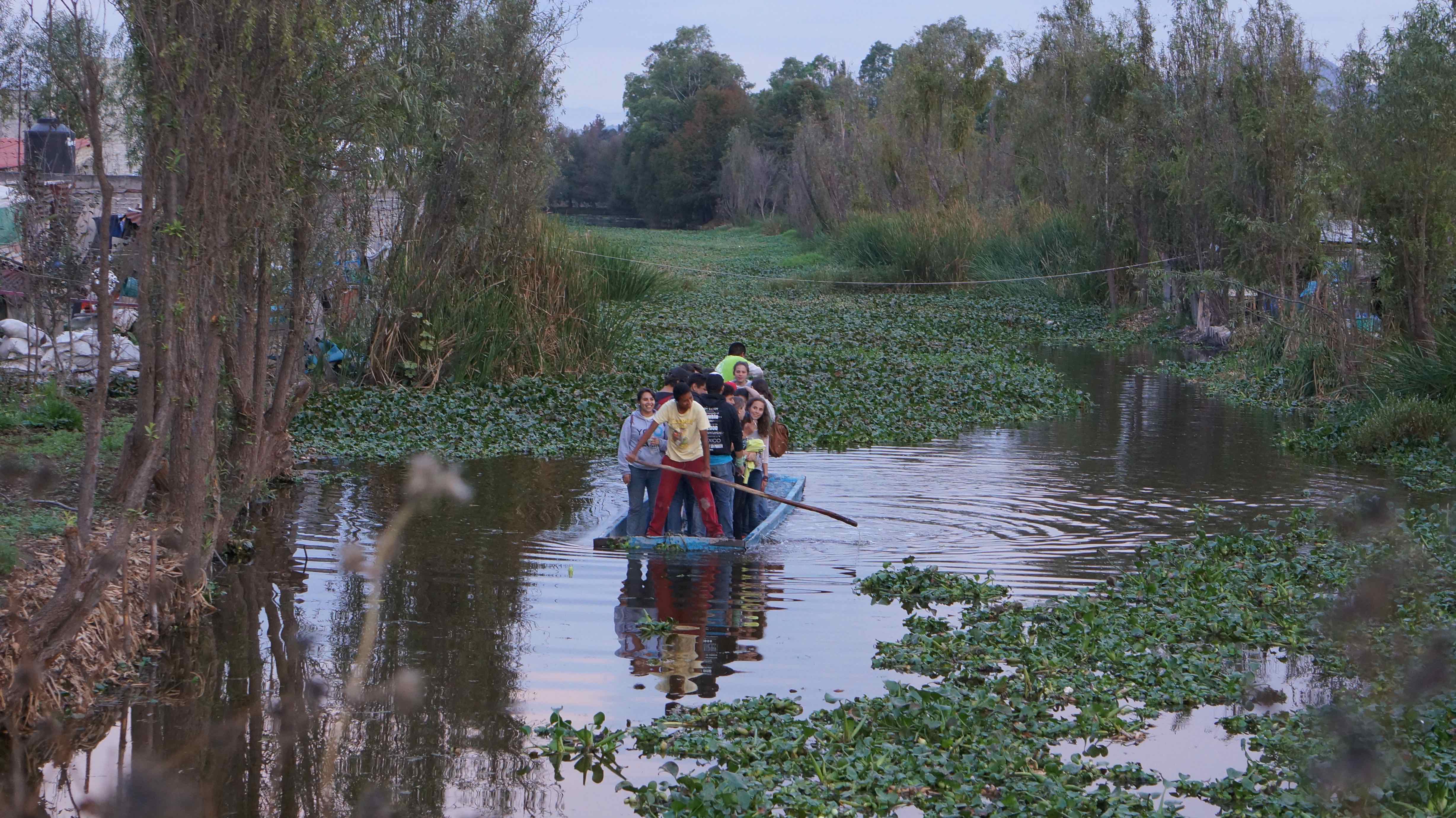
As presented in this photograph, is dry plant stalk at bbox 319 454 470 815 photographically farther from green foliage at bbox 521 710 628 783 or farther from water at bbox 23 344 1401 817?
green foliage at bbox 521 710 628 783

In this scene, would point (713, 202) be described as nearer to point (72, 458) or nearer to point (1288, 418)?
point (1288, 418)

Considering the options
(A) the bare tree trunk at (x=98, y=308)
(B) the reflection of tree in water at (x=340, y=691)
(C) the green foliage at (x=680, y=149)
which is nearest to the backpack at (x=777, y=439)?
(B) the reflection of tree in water at (x=340, y=691)

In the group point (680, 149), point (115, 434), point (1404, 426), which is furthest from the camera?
point (680, 149)

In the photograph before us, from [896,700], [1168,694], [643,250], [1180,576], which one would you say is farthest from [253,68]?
[643,250]

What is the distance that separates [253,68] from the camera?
8.44 m

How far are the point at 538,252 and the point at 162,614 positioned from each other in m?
12.7

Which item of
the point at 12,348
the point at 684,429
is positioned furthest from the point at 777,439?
the point at 12,348

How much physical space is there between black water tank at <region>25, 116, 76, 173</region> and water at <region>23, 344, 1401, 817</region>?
18.2 ft

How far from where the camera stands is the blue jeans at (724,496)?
38.9ft

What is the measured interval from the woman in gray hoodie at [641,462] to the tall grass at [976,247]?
2570 centimetres

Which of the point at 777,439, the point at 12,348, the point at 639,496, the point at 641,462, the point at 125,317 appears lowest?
the point at 639,496

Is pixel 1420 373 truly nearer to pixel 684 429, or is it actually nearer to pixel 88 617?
pixel 684 429

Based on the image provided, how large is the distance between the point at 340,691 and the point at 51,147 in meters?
14.2

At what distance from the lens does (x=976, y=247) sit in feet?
134
